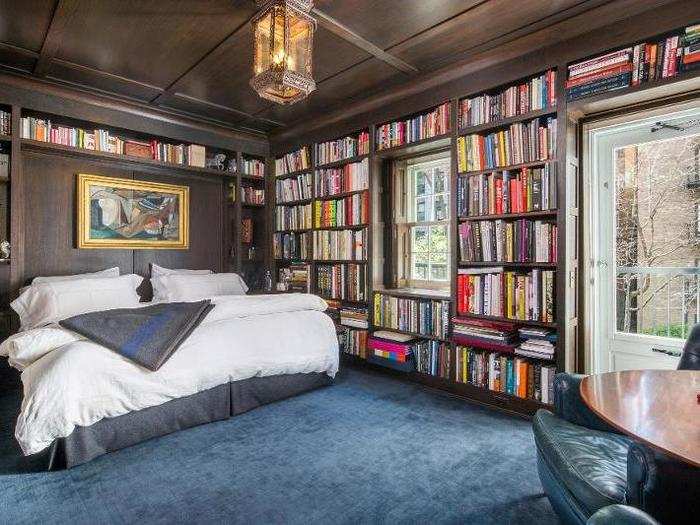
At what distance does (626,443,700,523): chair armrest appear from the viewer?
3.47 ft

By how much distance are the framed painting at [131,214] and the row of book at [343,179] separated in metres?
1.55

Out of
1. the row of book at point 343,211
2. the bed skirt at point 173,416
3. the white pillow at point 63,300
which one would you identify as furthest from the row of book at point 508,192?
the white pillow at point 63,300

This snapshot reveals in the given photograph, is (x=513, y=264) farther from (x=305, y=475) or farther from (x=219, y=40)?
(x=219, y=40)

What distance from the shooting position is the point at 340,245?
431cm

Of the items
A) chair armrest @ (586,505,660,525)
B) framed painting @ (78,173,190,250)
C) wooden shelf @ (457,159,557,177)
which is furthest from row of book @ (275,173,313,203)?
chair armrest @ (586,505,660,525)

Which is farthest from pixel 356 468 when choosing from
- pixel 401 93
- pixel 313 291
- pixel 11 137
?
pixel 11 137

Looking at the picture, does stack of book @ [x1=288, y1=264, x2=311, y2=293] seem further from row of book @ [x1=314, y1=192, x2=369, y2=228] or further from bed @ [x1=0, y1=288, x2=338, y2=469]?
bed @ [x1=0, y1=288, x2=338, y2=469]

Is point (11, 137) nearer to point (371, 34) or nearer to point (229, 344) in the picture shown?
point (229, 344)

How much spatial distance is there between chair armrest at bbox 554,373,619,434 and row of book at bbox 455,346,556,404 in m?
1.00

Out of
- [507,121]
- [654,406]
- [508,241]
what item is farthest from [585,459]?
[507,121]

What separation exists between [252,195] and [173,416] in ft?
10.2

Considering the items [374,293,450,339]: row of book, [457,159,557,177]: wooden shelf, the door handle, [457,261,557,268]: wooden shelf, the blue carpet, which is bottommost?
the blue carpet

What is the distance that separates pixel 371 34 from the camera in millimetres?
2859

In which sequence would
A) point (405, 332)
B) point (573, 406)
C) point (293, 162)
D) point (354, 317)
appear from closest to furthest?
point (573, 406) → point (405, 332) → point (354, 317) → point (293, 162)
